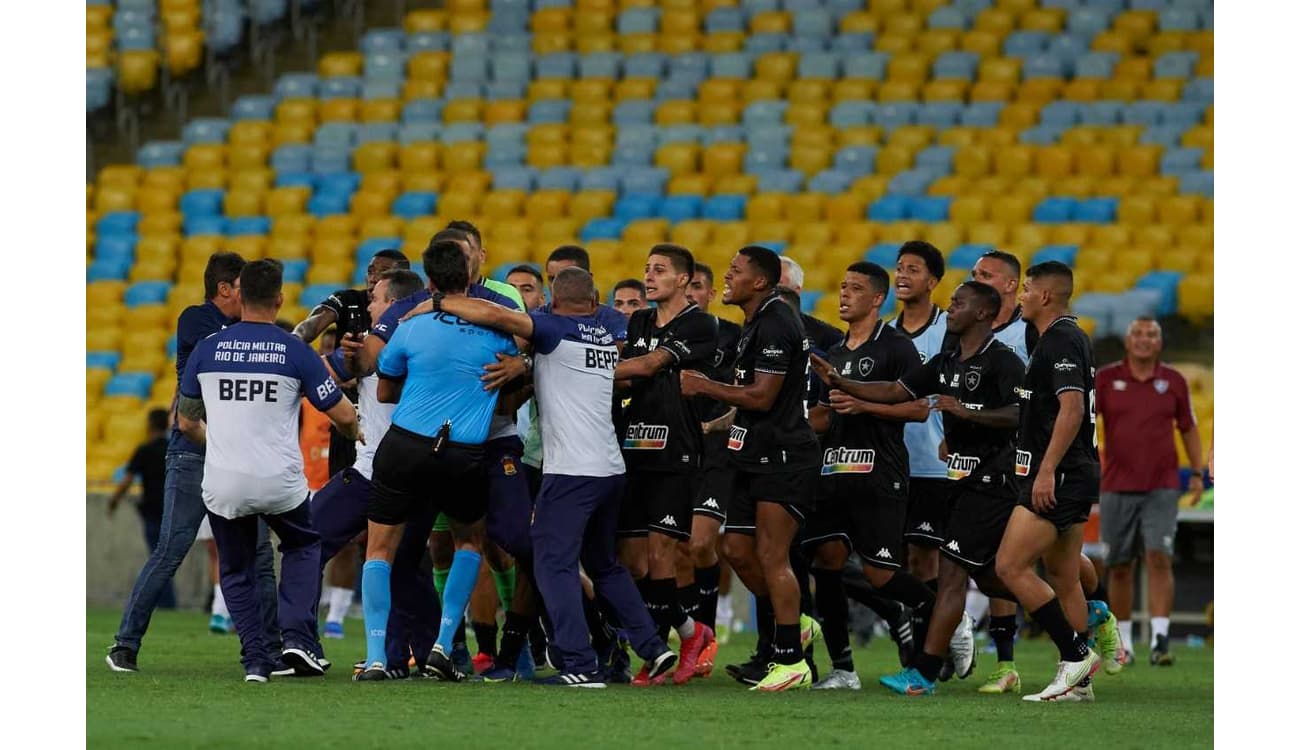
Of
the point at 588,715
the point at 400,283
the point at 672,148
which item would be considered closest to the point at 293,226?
the point at 672,148

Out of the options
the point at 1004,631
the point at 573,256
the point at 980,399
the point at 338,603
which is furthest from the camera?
the point at 338,603

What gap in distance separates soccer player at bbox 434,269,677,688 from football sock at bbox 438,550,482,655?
0.98 ft

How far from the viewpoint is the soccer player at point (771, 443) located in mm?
8234

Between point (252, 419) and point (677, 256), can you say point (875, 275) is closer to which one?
point (677, 256)

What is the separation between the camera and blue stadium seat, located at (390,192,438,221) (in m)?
19.8

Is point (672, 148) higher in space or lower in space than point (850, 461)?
higher

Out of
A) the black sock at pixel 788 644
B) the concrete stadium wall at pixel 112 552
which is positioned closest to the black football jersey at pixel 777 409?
the black sock at pixel 788 644

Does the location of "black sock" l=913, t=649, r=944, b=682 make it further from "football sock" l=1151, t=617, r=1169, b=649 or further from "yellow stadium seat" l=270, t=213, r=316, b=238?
"yellow stadium seat" l=270, t=213, r=316, b=238

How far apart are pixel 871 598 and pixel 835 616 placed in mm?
353

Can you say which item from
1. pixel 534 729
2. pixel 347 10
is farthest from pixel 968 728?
pixel 347 10

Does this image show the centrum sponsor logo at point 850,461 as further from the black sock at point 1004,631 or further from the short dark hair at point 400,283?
the short dark hair at point 400,283

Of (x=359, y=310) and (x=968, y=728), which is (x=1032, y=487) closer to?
(x=968, y=728)

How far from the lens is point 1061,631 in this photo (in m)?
8.09

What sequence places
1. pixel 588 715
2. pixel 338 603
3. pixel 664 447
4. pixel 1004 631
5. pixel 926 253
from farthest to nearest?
pixel 338 603 → pixel 1004 631 → pixel 926 253 → pixel 664 447 → pixel 588 715
